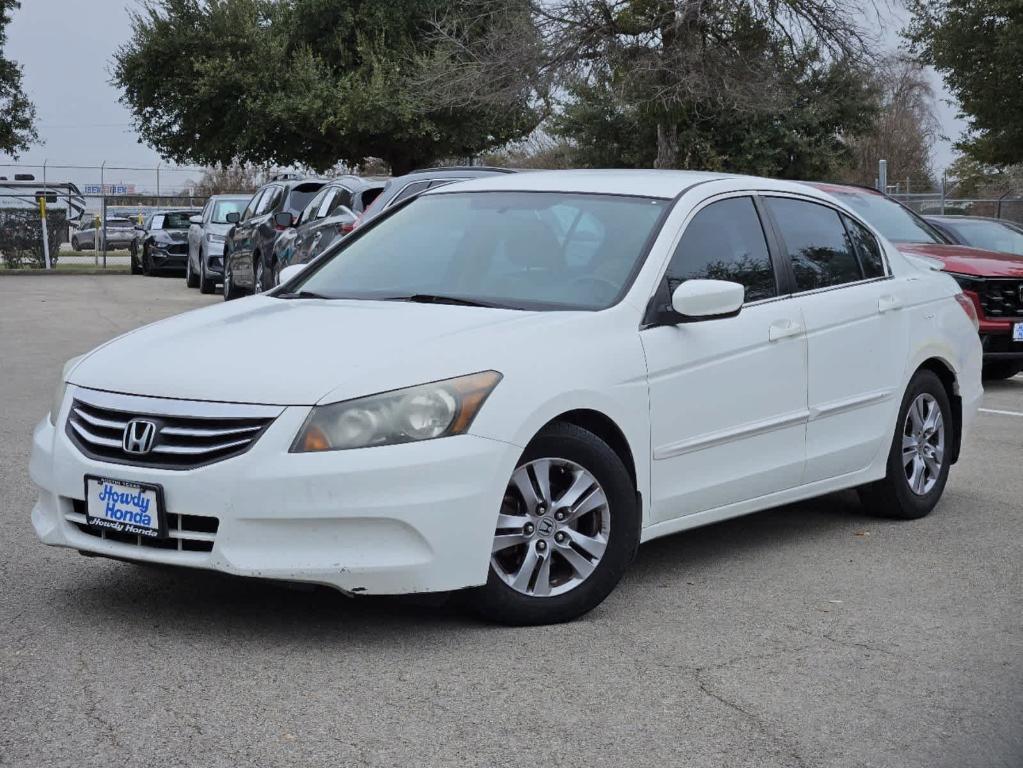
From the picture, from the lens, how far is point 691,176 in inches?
253

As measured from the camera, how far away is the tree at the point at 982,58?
28.4m

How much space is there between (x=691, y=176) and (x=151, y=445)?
8.91 ft

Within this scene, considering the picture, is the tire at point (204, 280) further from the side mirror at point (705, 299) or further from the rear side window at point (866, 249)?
the side mirror at point (705, 299)

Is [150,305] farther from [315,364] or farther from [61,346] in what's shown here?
[315,364]

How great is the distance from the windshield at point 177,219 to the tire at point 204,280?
7529 mm

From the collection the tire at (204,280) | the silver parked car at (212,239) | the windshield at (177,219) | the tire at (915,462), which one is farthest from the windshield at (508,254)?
the windshield at (177,219)

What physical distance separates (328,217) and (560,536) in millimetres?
10580

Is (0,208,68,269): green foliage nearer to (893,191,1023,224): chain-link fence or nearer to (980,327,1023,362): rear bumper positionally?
(893,191,1023,224): chain-link fence

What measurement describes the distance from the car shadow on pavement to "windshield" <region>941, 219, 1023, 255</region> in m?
9.27

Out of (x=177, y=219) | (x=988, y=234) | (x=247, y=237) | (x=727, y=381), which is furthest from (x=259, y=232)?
(x=177, y=219)

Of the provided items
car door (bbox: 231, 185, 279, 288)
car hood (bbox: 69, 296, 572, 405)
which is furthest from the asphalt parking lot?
car door (bbox: 231, 185, 279, 288)

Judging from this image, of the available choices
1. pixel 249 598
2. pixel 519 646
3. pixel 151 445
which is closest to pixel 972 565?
pixel 519 646

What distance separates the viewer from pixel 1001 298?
1276 cm

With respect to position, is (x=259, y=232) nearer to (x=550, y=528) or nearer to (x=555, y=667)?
(x=550, y=528)
